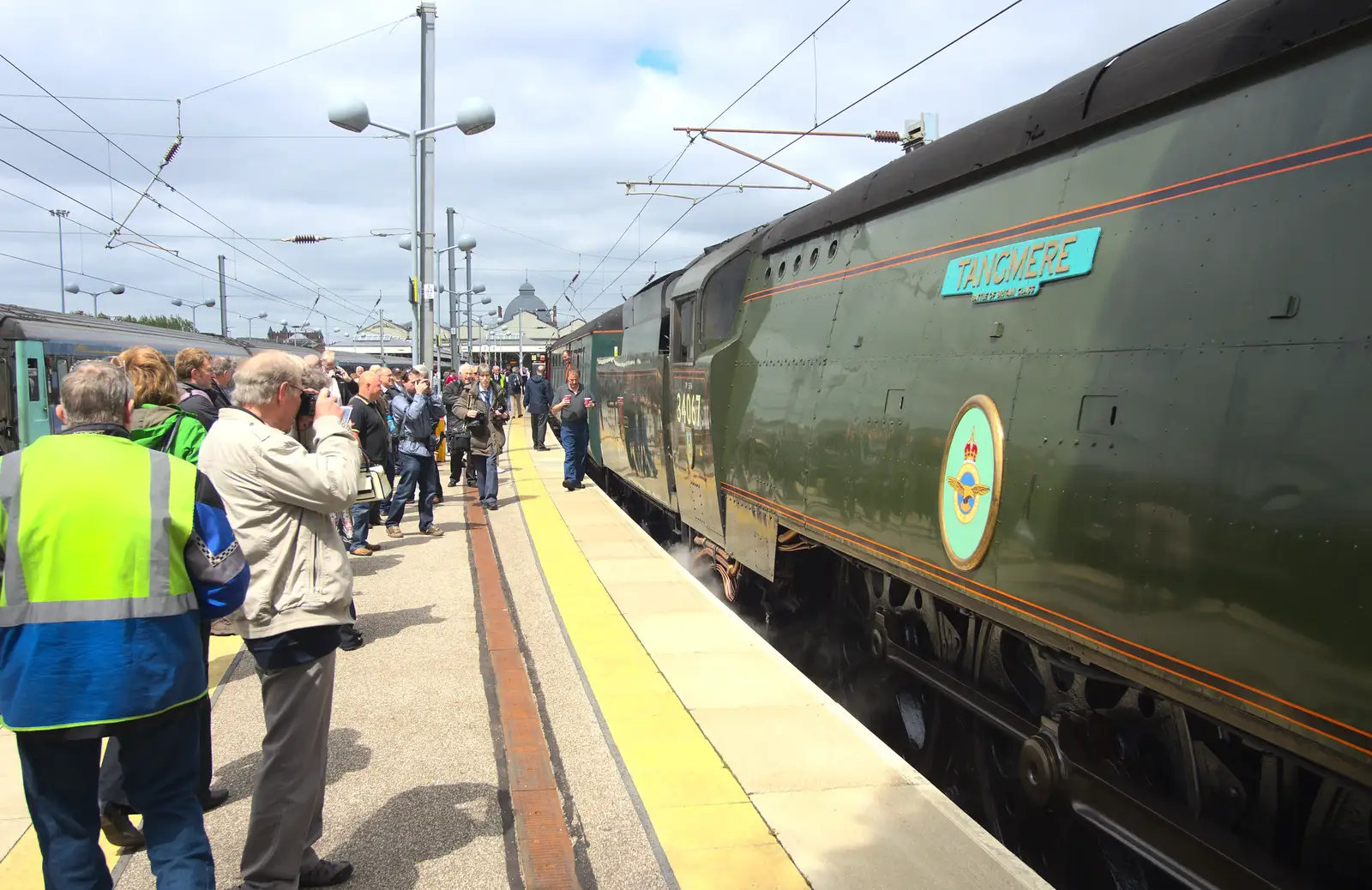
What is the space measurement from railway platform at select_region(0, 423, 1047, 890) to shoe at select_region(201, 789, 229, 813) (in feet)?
0.13

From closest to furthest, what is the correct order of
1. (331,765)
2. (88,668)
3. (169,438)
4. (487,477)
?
(88,668)
(169,438)
(331,765)
(487,477)

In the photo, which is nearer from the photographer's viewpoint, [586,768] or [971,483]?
[971,483]

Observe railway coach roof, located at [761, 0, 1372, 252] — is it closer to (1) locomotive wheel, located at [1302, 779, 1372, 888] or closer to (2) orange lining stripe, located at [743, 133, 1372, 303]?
(2) orange lining stripe, located at [743, 133, 1372, 303]

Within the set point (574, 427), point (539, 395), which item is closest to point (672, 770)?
point (574, 427)

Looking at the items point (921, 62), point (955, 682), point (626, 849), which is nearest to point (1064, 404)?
point (955, 682)

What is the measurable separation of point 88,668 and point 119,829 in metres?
1.56

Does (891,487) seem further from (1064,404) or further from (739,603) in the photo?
(739,603)

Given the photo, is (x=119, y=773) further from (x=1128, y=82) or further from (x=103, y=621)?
(x=1128, y=82)

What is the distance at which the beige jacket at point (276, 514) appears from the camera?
3.15 m

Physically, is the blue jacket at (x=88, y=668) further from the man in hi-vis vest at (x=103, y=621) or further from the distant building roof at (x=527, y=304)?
the distant building roof at (x=527, y=304)

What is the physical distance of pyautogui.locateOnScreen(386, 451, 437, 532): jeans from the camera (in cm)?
1049

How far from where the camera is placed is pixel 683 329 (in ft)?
29.6

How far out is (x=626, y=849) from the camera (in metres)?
3.77

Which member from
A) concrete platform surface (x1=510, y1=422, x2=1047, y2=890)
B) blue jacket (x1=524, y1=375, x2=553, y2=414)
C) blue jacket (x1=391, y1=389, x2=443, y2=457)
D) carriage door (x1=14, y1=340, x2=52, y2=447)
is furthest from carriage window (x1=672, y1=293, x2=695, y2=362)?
blue jacket (x1=524, y1=375, x2=553, y2=414)
